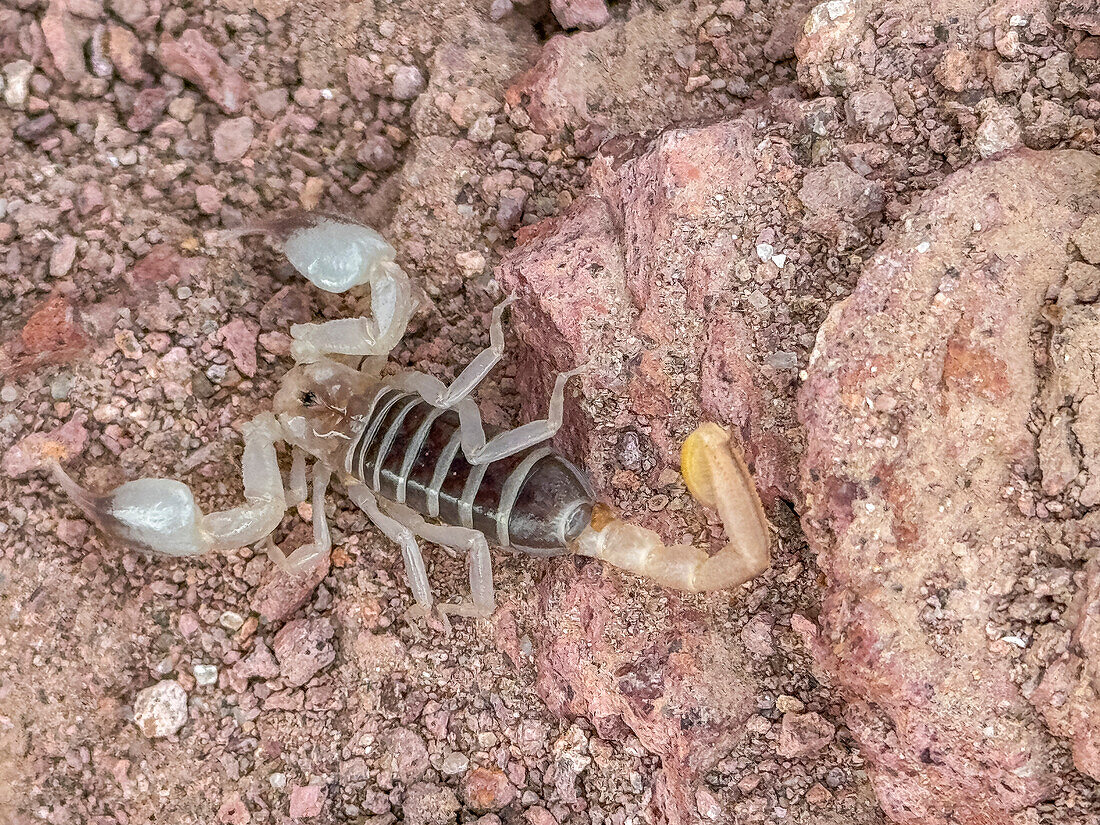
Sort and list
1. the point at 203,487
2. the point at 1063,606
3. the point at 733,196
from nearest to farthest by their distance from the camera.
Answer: the point at 1063,606
the point at 733,196
the point at 203,487

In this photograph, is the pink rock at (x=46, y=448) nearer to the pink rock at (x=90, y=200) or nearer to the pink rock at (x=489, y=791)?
the pink rock at (x=90, y=200)

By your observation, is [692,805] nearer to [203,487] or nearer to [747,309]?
[747,309]

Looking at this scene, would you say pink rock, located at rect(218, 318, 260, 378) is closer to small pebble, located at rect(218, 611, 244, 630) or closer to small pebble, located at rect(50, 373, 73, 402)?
small pebble, located at rect(50, 373, 73, 402)

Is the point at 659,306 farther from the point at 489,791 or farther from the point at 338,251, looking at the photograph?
the point at 489,791

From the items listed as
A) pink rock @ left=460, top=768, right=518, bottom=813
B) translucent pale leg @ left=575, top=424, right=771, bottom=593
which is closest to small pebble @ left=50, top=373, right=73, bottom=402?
pink rock @ left=460, top=768, right=518, bottom=813

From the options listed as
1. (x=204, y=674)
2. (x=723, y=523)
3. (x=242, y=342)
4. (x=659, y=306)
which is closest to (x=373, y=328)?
(x=242, y=342)

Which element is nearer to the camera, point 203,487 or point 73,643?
point 73,643

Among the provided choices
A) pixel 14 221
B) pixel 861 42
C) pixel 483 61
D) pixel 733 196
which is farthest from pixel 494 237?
pixel 14 221
